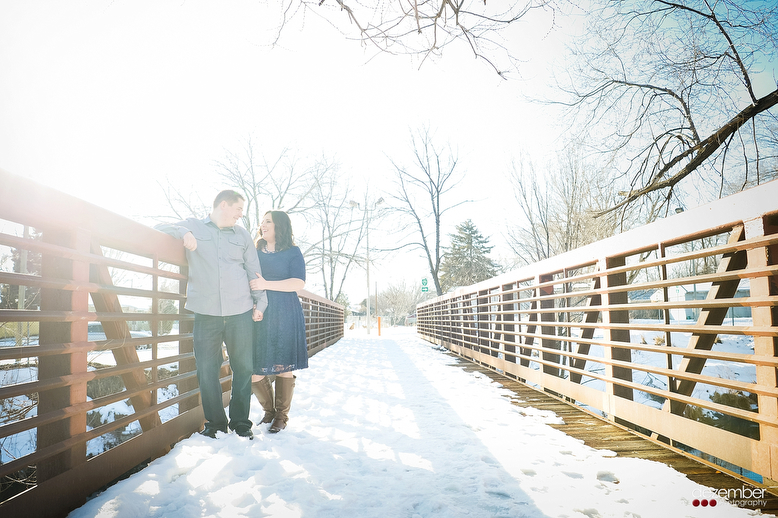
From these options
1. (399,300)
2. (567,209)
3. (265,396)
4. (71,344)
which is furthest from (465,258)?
(71,344)

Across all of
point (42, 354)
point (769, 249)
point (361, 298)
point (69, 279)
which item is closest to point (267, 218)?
point (69, 279)

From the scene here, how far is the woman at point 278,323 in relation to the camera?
304 centimetres

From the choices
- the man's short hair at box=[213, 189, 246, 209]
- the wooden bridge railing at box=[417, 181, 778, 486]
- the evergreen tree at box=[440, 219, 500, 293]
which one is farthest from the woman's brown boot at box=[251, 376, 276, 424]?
the evergreen tree at box=[440, 219, 500, 293]

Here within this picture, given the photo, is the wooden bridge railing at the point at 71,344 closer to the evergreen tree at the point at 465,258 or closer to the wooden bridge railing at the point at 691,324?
the wooden bridge railing at the point at 691,324

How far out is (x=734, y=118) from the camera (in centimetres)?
508

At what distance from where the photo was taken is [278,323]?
310 cm

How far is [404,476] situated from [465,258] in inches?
1477

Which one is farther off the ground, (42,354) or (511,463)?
(42,354)

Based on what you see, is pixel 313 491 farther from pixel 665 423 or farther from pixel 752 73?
pixel 752 73

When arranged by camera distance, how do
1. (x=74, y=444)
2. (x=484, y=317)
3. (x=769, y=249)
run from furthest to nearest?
(x=484, y=317)
(x=769, y=249)
(x=74, y=444)

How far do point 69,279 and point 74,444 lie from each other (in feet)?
2.53

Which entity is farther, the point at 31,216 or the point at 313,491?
the point at 313,491

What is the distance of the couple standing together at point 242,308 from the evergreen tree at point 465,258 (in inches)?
1369

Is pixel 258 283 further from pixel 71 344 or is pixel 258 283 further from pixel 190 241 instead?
pixel 71 344
